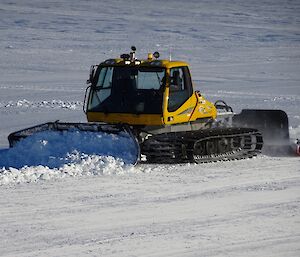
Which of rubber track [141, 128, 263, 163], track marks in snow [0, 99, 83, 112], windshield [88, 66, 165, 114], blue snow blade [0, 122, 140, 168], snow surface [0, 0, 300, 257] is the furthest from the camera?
track marks in snow [0, 99, 83, 112]

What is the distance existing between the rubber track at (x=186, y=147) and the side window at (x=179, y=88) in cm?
41

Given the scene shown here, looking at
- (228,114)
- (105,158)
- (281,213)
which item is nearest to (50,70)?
(228,114)

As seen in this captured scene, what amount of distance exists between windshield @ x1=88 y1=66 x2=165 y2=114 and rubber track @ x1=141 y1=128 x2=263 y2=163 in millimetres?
454

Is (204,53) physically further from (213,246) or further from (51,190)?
(213,246)

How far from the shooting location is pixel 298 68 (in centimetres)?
3134

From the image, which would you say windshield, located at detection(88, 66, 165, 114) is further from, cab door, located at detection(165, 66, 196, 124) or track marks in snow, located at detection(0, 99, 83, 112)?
track marks in snow, located at detection(0, 99, 83, 112)

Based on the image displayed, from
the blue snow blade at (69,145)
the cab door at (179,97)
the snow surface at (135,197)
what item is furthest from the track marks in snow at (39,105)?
the cab door at (179,97)

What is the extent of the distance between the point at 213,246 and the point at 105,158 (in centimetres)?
394

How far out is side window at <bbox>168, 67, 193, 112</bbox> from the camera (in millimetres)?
11992

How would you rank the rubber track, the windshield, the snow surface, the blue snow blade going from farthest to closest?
the windshield < the rubber track < the blue snow blade < the snow surface

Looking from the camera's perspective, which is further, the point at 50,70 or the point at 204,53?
the point at 204,53

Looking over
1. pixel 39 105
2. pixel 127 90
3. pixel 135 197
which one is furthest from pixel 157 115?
pixel 39 105

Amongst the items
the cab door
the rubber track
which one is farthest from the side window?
the rubber track

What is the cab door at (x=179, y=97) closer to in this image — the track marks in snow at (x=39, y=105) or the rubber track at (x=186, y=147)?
the rubber track at (x=186, y=147)
